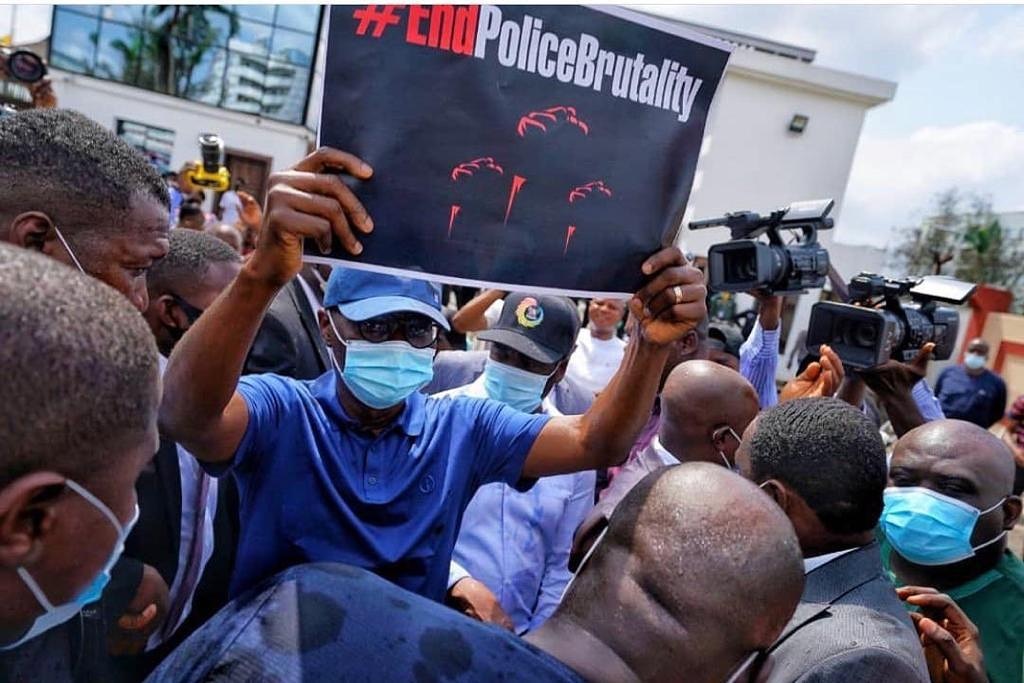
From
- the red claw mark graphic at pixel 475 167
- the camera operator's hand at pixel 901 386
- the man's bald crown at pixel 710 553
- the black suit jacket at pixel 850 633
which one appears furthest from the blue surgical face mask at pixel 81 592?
the camera operator's hand at pixel 901 386

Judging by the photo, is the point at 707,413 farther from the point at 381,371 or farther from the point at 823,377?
the point at 381,371

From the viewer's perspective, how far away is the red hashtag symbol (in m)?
1.37

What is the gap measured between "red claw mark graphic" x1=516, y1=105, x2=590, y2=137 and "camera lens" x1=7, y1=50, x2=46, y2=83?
4.33 metres

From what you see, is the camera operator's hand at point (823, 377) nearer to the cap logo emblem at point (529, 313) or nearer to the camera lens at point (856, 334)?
the camera lens at point (856, 334)

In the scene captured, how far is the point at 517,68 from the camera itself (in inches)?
59.4

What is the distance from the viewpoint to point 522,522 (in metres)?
2.59

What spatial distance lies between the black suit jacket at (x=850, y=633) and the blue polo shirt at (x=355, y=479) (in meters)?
0.76

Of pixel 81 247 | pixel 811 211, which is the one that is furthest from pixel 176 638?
pixel 811 211

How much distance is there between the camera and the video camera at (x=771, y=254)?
2.71 meters

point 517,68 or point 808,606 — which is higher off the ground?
point 517,68

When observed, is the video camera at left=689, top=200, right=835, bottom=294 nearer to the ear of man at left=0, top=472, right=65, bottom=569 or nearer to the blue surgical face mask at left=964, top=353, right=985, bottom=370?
the ear of man at left=0, top=472, right=65, bottom=569

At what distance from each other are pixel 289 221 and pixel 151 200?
76 cm

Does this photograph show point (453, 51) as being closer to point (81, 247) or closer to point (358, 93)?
point (358, 93)

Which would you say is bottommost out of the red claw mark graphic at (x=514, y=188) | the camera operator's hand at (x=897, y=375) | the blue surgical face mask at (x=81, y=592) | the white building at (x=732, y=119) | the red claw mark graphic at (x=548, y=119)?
the blue surgical face mask at (x=81, y=592)
